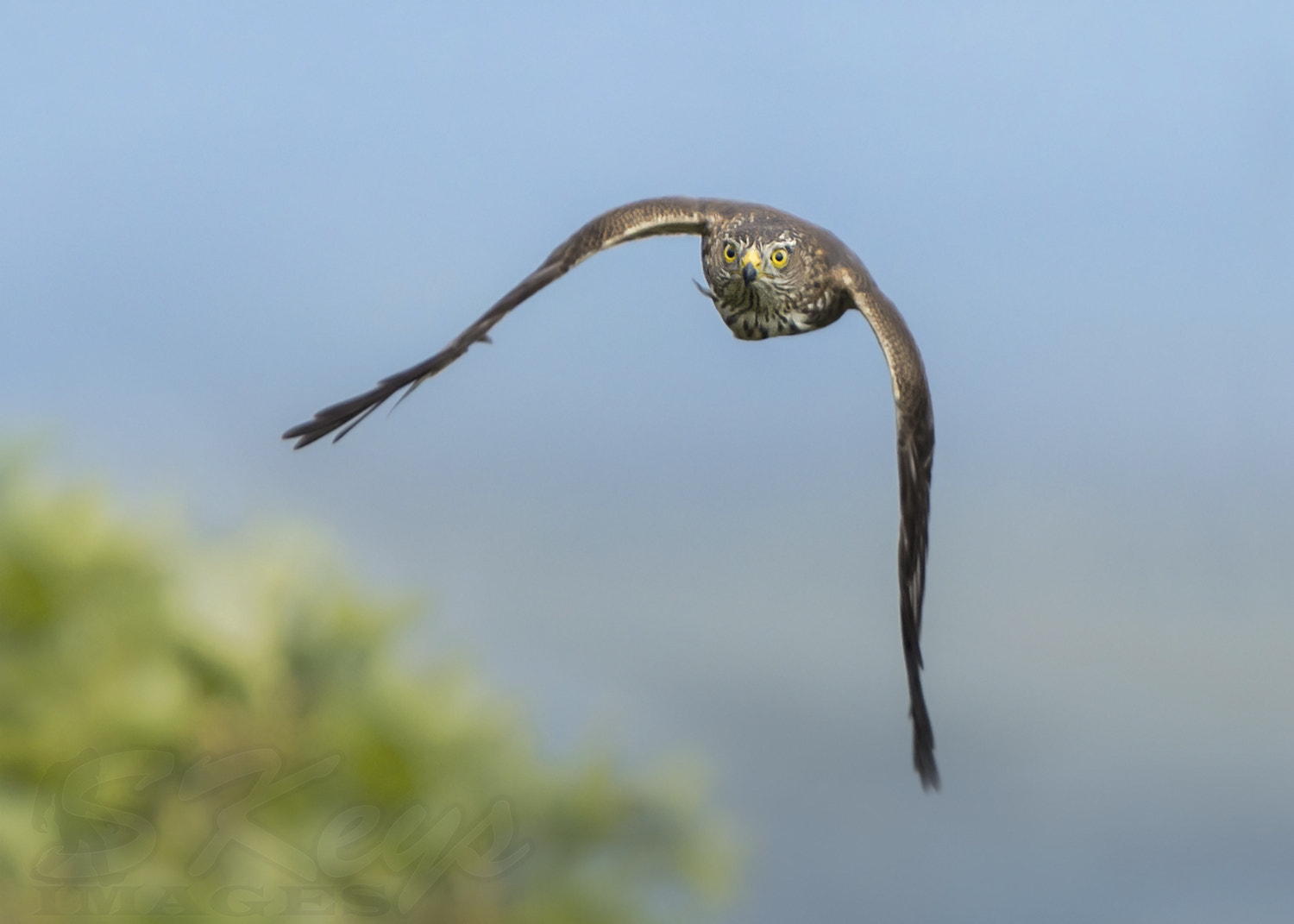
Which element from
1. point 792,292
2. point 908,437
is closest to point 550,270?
point 792,292

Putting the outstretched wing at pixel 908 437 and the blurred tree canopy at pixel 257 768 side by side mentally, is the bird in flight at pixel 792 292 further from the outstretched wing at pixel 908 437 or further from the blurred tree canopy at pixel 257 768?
the blurred tree canopy at pixel 257 768

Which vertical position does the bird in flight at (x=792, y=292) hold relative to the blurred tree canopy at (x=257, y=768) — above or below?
above

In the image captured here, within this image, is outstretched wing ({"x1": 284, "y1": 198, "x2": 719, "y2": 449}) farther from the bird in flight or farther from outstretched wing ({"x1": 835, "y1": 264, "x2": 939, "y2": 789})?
outstretched wing ({"x1": 835, "y1": 264, "x2": 939, "y2": 789})

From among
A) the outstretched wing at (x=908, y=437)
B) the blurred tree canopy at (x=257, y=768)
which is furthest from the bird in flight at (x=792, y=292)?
the blurred tree canopy at (x=257, y=768)

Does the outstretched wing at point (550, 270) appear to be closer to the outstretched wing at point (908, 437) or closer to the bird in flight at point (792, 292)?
the bird in flight at point (792, 292)

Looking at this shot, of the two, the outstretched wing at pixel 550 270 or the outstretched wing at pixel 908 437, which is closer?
the outstretched wing at pixel 550 270

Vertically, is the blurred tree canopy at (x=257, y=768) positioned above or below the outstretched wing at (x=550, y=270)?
below
